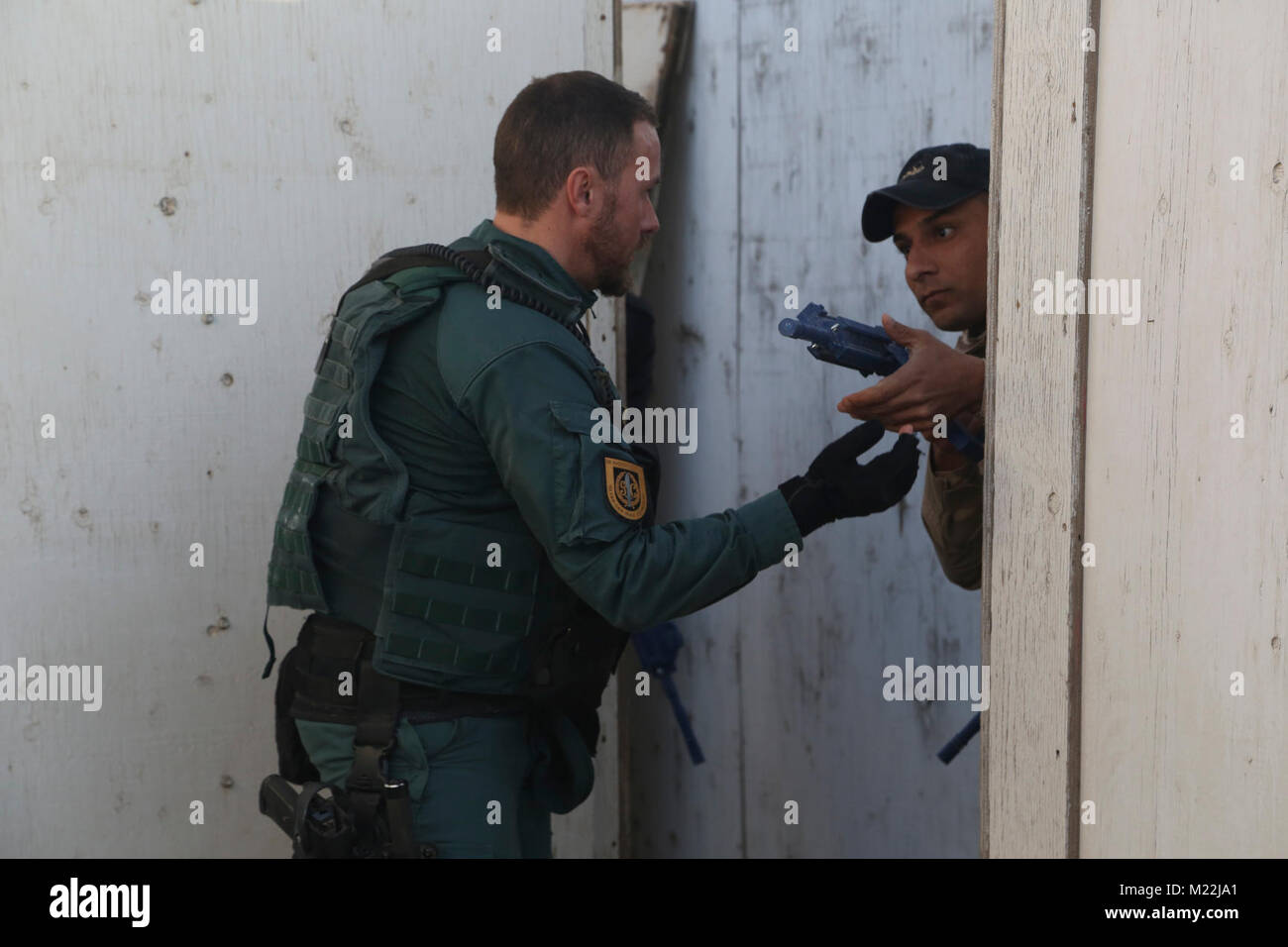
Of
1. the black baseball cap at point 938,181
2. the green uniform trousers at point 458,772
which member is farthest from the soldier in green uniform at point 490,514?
the black baseball cap at point 938,181

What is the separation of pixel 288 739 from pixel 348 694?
0.75 ft

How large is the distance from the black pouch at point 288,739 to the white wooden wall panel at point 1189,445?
127 centimetres

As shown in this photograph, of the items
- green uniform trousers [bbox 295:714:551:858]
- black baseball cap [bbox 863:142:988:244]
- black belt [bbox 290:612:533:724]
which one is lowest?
green uniform trousers [bbox 295:714:551:858]

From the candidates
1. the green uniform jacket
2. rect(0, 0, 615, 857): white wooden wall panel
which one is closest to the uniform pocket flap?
the green uniform jacket

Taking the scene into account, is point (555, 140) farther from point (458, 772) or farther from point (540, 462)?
point (458, 772)

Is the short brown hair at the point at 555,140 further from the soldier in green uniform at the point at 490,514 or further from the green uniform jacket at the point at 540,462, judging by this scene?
the green uniform jacket at the point at 540,462

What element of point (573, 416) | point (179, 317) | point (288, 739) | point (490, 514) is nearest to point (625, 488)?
point (573, 416)

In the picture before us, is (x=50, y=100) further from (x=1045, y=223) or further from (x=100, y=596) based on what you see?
(x=1045, y=223)

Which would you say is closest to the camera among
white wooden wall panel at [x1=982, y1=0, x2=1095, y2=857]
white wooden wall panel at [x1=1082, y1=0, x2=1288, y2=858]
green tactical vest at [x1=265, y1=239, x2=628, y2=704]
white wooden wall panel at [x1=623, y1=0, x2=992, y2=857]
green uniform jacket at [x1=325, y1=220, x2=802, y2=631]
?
white wooden wall panel at [x1=1082, y1=0, x2=1288, y2=858]

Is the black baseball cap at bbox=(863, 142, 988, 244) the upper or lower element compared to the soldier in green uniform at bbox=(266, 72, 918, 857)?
upper

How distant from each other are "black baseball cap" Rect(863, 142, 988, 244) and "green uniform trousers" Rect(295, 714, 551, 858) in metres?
1.16

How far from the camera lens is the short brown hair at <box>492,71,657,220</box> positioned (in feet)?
6.67

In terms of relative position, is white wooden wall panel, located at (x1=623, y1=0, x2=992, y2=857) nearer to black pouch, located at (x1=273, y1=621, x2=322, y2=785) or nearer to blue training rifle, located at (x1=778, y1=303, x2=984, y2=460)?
blue training rifle, located at (x1=778, y1=303, x2=984, y2=460)
